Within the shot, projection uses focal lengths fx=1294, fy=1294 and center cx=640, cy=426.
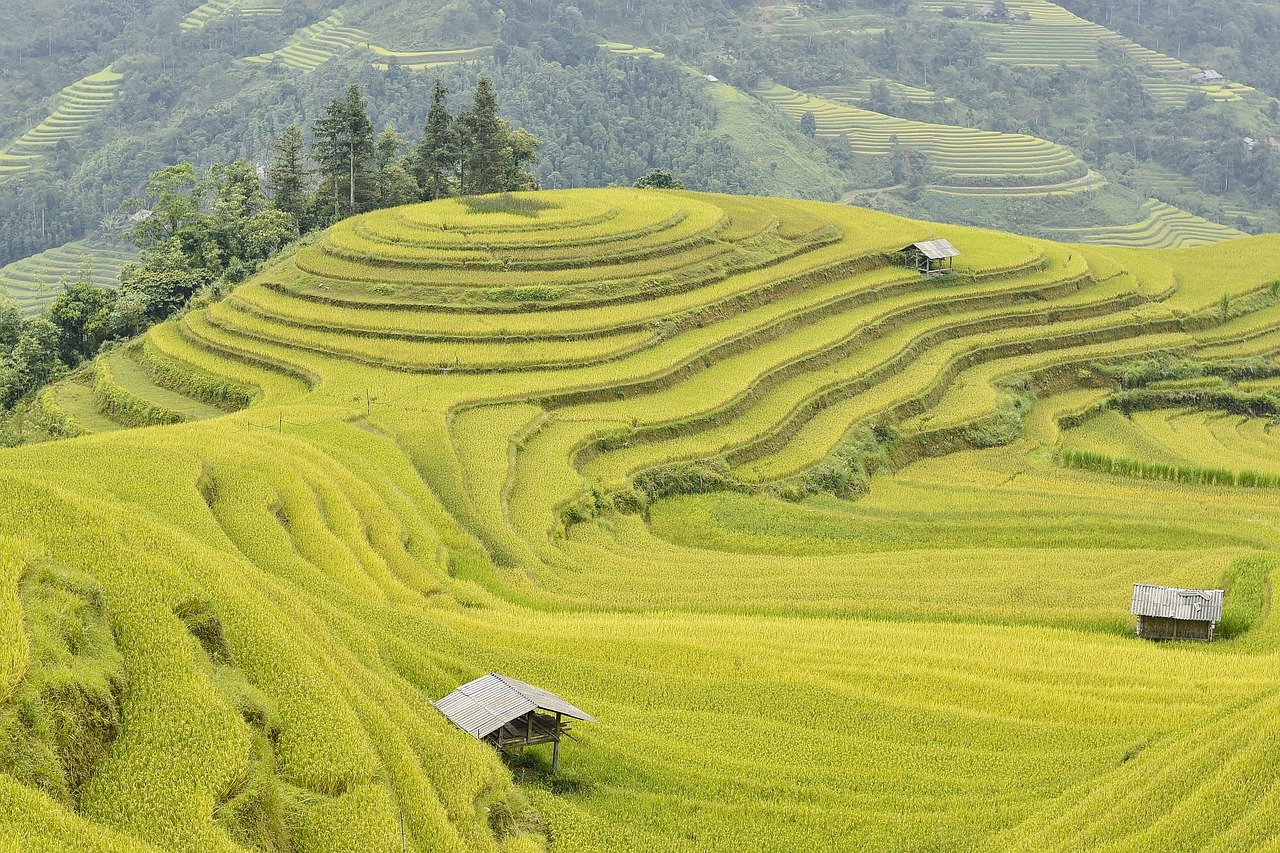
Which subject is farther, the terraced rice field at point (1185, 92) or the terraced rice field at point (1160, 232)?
the terraced rice field at point (1185, 92)

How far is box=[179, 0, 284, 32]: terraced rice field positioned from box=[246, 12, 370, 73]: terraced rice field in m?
6.00

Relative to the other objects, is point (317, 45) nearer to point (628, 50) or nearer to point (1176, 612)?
point (628, 50)

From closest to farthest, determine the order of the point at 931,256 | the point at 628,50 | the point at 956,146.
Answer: the point at 931,256, the point at 956,146, the point at 628,50

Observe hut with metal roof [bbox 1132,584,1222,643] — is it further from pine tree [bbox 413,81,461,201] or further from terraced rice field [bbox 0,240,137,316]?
terraced rice field [bbox 0,240,137,316]

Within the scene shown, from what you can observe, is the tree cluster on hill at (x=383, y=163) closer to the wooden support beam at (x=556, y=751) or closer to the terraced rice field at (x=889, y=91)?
the wooden support beam at (x=556, y=751)

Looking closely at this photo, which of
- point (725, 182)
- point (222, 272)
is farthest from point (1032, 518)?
point (725, 182)

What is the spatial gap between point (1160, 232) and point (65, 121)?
Answer: 84554 mm

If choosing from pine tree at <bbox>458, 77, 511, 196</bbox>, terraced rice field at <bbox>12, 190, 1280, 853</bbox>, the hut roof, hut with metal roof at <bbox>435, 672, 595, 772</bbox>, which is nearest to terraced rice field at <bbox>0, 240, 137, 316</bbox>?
pine tree at <bbox>458, 77, 511, 196</bbox>

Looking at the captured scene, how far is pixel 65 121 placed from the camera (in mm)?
101438

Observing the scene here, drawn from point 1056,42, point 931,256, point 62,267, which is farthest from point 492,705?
point 1056,42

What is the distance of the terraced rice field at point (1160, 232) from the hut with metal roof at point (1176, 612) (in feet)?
242

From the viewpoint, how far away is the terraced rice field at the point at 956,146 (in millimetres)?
101294

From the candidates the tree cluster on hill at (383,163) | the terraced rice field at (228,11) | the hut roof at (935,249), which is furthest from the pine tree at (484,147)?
the terraced rice field at (228,11)

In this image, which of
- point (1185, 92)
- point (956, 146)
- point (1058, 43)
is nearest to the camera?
point (956, 146)
